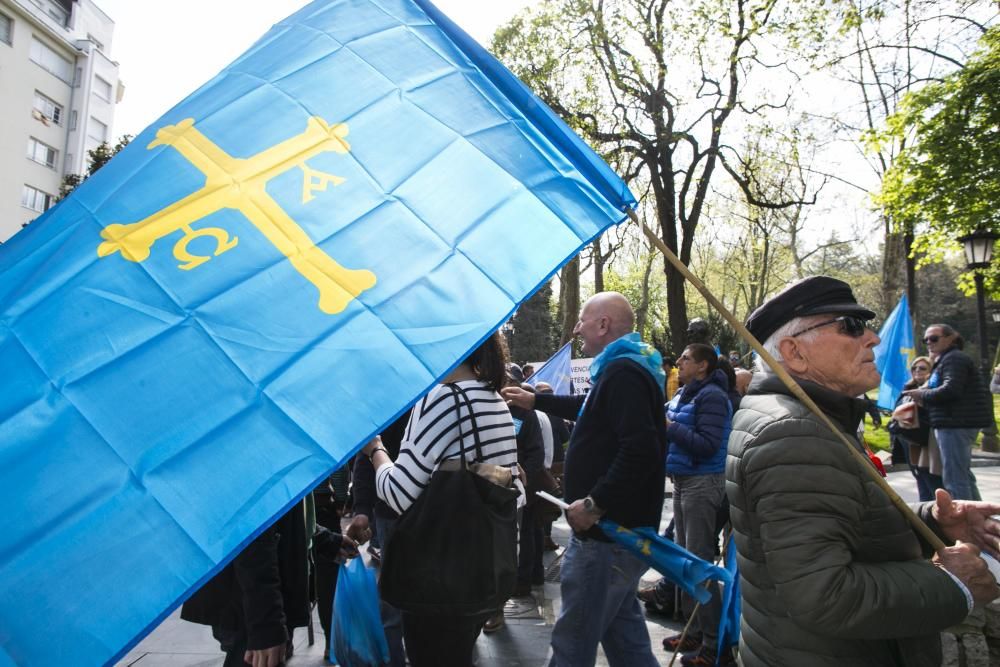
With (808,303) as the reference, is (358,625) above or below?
below

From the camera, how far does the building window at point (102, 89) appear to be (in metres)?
47.8

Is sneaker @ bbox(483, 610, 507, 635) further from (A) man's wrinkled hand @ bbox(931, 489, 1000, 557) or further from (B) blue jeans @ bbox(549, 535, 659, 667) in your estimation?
(A) man's wrinkled hand @ bbox(931, 489, 1000, 557)

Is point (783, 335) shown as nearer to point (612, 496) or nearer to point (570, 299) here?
point (612, 496)

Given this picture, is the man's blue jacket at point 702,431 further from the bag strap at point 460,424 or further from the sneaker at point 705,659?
the bag strap at point 460,424

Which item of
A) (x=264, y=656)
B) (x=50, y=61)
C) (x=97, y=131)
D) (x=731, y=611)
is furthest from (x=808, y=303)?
(x=97, y=131)

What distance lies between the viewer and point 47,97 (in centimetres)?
4284

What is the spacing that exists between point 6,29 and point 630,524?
48731mm

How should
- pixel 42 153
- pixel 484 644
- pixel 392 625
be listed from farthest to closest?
pixel 42 153 → pixel 484 644 → pixel 392 625

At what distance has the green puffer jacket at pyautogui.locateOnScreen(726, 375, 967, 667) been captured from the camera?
166 cm

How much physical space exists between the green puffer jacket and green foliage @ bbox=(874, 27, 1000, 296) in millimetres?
12295

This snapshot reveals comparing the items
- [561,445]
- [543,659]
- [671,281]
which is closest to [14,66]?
[671,281]

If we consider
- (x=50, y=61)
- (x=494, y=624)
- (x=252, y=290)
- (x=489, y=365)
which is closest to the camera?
(x=252, y=290)

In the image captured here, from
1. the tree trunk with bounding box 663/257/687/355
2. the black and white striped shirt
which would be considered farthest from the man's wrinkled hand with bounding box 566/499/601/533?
the tree trunk with bounding box 663/257/687/355

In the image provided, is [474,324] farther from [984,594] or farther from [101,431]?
[984,594]
